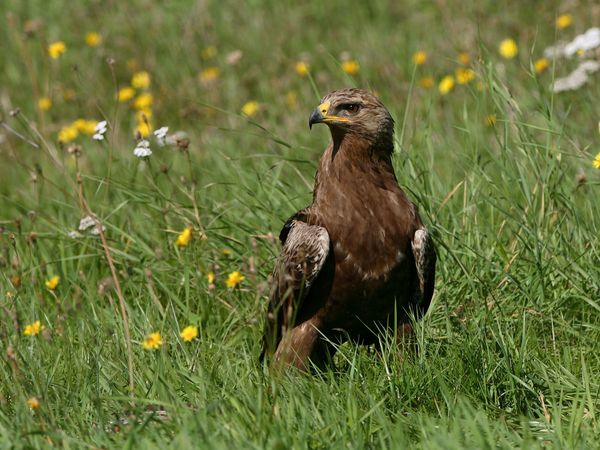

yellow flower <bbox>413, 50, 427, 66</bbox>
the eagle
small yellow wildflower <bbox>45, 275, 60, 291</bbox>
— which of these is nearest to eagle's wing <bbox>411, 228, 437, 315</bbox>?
the eagle

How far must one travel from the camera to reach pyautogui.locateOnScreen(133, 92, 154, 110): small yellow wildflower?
8.57 meters

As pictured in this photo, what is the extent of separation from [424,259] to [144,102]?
4.30 meters

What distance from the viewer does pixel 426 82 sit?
7574mm

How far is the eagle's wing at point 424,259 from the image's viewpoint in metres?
4.74

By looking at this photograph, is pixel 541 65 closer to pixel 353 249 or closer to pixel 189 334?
pixel 353 249

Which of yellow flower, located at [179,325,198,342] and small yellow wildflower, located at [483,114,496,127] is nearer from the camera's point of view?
yellow flower, located at [179,325,198,342]

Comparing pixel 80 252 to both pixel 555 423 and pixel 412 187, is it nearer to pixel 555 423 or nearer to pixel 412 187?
pixel 412 187

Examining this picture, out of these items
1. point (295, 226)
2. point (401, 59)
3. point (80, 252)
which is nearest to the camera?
point (295, 226)

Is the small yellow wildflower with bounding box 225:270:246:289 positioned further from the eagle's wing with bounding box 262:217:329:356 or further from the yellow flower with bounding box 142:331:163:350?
the yellow flower with bounding box 142:331:163:350

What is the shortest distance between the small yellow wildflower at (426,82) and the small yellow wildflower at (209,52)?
192 cm

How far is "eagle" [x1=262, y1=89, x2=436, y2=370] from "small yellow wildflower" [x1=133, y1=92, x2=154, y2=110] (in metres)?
3.86

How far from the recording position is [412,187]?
551cm

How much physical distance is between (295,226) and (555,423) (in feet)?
4.97

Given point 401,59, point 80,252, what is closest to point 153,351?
point 80,252
